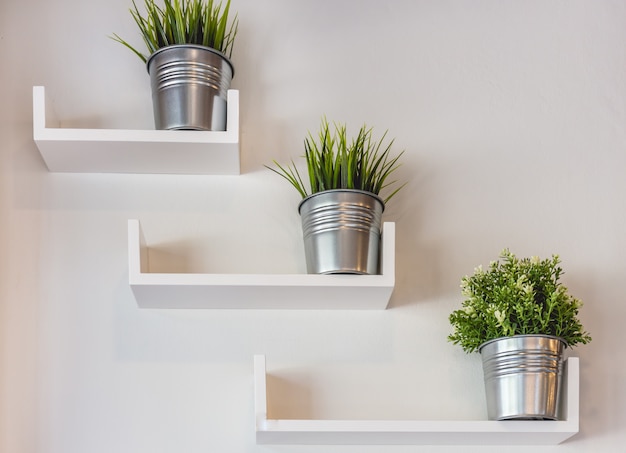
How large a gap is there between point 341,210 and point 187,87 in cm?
33

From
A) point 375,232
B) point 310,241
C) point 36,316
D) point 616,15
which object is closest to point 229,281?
point 310,241

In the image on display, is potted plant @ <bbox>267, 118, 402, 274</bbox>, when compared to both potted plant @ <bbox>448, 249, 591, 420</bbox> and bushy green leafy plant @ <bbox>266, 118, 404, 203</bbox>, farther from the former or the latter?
potted plant @ <bbox>448, 249, 591, 420</bbox>

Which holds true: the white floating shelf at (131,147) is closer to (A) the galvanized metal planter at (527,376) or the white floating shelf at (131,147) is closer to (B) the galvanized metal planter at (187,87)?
(B) the galvanized metal planter at (187,87)

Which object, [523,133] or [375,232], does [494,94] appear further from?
[375,232]

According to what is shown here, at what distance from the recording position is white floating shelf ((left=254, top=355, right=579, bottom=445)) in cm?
140

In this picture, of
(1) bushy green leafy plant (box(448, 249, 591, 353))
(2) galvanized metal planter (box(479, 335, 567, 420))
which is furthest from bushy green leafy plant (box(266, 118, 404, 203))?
(2) galvanized metal planter (box(479, 335, 567, 420))

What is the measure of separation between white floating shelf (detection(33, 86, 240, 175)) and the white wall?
0.13ft

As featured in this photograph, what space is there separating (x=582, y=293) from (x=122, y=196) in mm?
843

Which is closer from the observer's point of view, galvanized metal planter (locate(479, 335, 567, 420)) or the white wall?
galvanized metal planter (locate(479, 335, 567, 420))

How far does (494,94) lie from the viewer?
5.56 ft

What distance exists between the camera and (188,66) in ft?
4.91

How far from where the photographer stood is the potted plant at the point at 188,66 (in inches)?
58.9

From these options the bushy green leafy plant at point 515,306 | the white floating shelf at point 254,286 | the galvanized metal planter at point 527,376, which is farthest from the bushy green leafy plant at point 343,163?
the galvanized metal planter at point 527,376

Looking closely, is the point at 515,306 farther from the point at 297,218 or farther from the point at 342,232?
the point at 297,218
